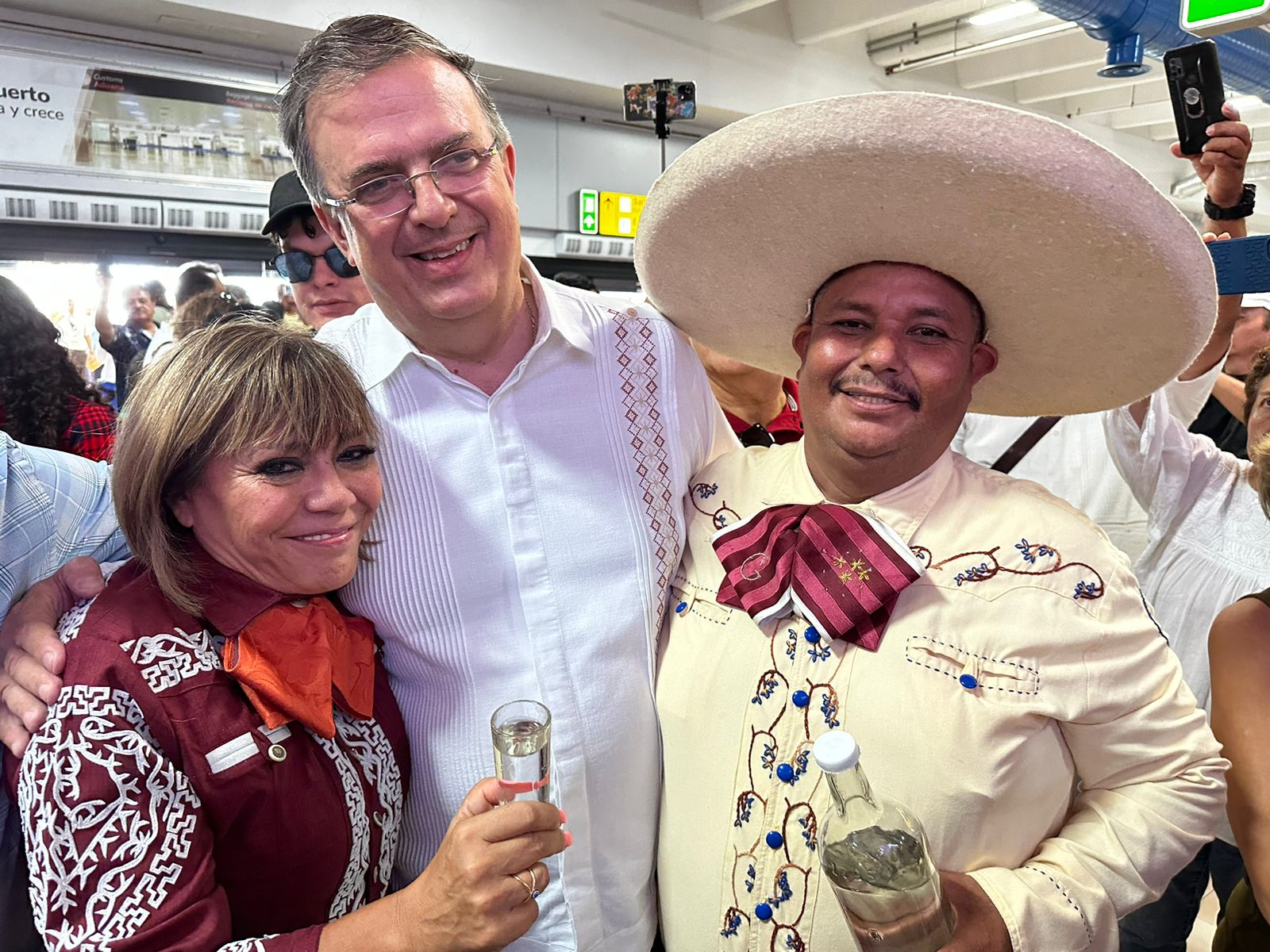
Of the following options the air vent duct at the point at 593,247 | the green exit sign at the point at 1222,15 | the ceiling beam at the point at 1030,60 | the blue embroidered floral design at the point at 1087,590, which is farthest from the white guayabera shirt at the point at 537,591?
the ceiling beam at the point at 1030,60

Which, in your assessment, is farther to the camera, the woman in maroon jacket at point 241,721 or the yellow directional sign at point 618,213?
the yellow directional sign at point 618,213

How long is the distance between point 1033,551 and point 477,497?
2.98ft

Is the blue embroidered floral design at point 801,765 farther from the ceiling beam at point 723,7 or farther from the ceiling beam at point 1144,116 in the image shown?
the ceiling beam at point 1144,116

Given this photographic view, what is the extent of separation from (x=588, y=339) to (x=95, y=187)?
5375 millimetres

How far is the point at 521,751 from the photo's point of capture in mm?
1123

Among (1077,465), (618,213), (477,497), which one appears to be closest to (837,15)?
(618,213)

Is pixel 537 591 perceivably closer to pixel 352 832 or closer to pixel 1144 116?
pixel 352 832

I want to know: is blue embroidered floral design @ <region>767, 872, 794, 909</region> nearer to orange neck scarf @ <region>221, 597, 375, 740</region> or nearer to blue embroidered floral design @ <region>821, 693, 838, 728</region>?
blue embroidered floral design @ <region>821, 693, 838, 728</region>

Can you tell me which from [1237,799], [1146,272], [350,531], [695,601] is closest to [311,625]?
[350,531]

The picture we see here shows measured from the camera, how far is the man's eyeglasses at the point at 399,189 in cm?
151

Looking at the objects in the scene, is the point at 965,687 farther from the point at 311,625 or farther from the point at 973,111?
the point at 311,625

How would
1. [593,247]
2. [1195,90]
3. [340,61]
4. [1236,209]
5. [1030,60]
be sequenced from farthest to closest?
1. [1030,60]
2. [593,247]
3. [1236,209]
4. [1195,90]
5. [340,61]

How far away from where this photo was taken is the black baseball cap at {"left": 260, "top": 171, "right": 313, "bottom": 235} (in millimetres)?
2691

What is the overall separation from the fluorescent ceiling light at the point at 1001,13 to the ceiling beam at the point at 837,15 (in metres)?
0.86
